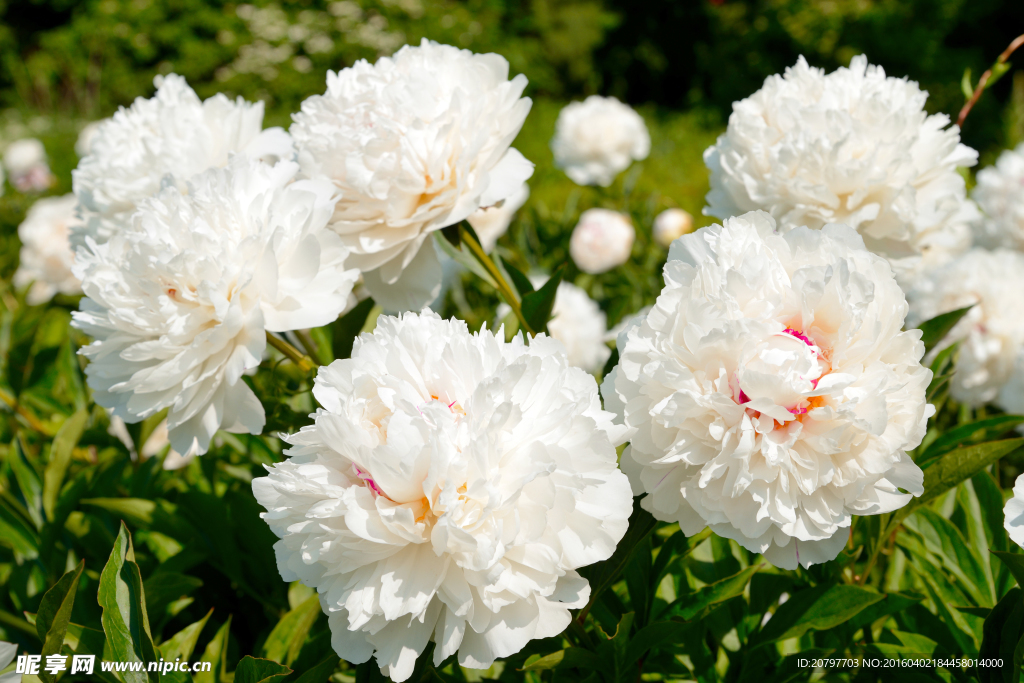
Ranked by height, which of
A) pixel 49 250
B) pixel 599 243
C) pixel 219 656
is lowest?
Answer: pixel 49 250

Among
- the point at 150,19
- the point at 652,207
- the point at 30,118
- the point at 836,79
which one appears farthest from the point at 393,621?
the point at 150,19

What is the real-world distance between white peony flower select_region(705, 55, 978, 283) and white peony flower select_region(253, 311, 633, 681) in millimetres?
482

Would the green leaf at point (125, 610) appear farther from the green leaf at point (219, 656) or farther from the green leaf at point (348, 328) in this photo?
the green leaf at point (348, 328)

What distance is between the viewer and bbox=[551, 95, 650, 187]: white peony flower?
275cm

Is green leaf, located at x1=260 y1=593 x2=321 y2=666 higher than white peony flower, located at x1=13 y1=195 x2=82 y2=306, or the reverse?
green leaf, located at x1=260 y1=593 x2=321 y2=666

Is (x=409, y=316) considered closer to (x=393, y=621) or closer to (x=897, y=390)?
(x=393, y=621)

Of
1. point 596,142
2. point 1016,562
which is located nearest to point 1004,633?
point 1016,562

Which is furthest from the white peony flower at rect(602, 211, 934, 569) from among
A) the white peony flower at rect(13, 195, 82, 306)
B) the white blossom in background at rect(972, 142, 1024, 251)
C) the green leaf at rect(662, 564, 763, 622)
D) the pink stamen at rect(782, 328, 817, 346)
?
the white peony flower at rect(13, 195, 82, 306)

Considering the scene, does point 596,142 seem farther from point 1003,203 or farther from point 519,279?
point 519,279

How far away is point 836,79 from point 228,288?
878 mm

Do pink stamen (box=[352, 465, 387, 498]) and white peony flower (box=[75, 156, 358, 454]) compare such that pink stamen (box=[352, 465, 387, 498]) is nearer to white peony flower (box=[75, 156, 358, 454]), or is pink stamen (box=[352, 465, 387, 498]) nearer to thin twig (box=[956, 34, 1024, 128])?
white peony flower (box=[75, 156, 358, 454])

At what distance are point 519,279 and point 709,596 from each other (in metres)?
0.51

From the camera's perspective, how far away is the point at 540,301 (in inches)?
35.5

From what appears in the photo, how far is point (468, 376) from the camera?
0.64 metres
